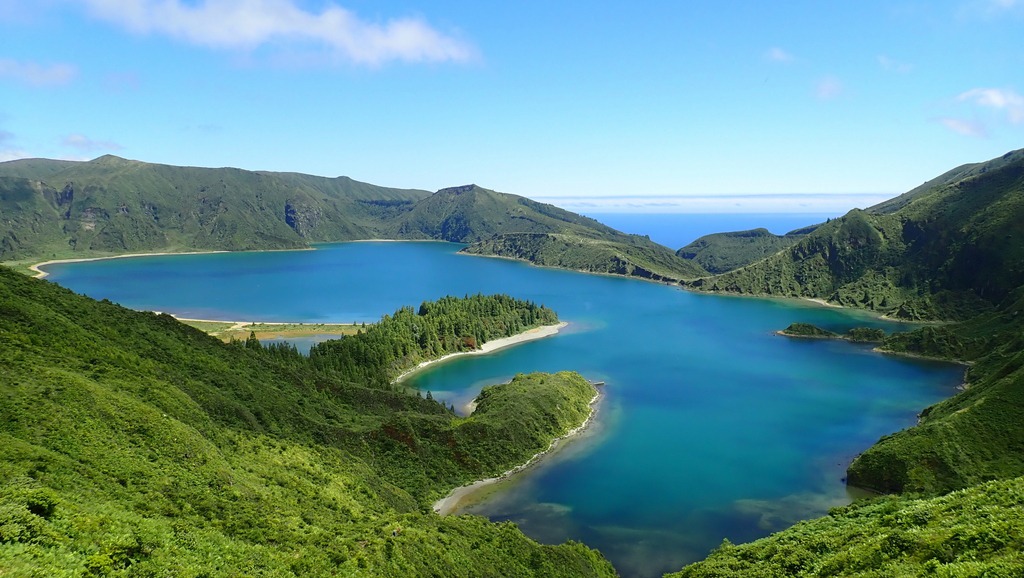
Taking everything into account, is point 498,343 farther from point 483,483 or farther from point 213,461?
point 213,461

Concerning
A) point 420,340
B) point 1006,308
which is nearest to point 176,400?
point 420,340

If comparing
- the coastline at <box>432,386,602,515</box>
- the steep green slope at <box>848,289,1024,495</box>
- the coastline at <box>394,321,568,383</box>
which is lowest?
the coastline at <box>432,386,602,515</box>

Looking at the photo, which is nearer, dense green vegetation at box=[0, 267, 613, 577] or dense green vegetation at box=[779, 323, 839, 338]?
dense green vegetation at box=[0, 267, 613, 577]

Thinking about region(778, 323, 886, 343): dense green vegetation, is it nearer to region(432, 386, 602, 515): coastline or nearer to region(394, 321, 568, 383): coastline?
region(394, 321, 568, 383): coastline

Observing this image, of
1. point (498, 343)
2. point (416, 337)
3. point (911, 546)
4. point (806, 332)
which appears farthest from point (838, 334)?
point (911, 546)

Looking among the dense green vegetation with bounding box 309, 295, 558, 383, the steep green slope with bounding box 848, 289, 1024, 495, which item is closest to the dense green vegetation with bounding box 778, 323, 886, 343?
the steep green slope with bounding box 848, 289, 1024, 495

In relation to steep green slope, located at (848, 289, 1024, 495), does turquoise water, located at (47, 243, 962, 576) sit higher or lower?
lower
